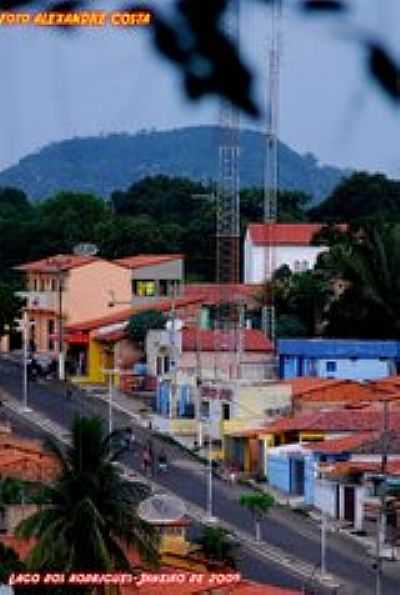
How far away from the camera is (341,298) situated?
20.4 metres

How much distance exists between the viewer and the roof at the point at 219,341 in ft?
62.9

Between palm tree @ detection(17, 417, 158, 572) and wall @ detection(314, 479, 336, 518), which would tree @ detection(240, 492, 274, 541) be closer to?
wall @ detection(314, 479, 336, 518)

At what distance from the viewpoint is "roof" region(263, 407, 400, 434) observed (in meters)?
15.3

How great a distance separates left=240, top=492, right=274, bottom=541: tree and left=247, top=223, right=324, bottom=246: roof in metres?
11.4

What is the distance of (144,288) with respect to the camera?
918 inches

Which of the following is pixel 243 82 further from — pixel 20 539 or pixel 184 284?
pixel 184 284

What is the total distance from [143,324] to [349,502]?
7.28m

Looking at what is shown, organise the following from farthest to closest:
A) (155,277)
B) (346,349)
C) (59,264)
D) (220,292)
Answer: (155,277), (59,264), (220,292), (346,349)

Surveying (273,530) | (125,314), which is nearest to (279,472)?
(273,530)

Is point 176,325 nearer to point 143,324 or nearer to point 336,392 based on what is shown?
point 143,324

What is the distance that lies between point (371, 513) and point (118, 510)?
16.0 ft

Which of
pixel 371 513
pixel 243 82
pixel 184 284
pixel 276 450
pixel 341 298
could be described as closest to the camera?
pixel 243 82

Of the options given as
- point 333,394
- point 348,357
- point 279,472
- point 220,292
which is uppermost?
point 220,292

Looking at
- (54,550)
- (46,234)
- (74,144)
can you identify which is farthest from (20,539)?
(46,234)
